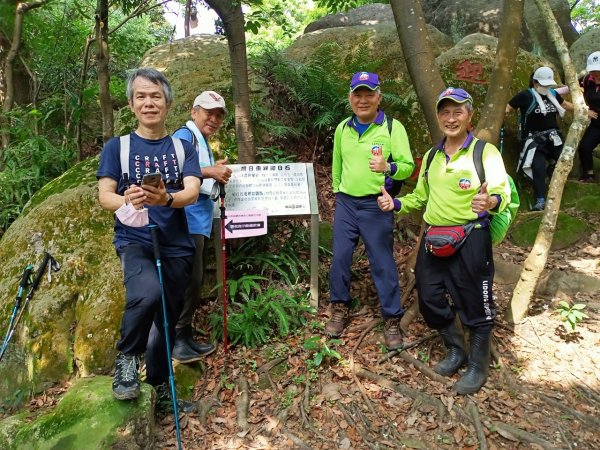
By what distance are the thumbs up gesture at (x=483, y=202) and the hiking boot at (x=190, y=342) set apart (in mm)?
2691

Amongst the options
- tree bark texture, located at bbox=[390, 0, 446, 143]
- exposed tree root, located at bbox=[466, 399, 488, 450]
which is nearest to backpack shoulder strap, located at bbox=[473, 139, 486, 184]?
tree bark texture, located at bbox=[390, 0, 446, 143]

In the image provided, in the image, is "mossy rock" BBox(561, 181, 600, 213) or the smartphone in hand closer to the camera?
the smartphone in hand

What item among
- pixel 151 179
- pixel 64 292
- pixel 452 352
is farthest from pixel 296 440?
pixel 64 292

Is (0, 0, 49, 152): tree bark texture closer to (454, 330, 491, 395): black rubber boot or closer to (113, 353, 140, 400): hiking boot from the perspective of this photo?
(113, 353, 140, 400): hiking boot

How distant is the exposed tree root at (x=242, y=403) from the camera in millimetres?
3562

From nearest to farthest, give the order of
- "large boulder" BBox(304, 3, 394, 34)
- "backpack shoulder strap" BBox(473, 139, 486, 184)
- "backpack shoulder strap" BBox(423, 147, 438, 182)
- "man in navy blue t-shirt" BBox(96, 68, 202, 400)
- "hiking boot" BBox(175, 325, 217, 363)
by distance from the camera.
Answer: "man in navy blue t-shirt" BBox(96, 68, 202, 400)
"backpack shoulder strap" BBox(473, 139, 486, 184)
"backpack shoulder strap" BBox(423, 147, 438, 182)
"hiking boot" BBox(175, 325, 217, 363)
"large boulder" BBox(304, 3, 394, 34)

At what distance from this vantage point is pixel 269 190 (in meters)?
4.76

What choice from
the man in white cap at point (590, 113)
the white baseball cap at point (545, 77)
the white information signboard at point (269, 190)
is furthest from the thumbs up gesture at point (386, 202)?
the man in white cap at point (590, 113)

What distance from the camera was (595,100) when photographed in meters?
6.82

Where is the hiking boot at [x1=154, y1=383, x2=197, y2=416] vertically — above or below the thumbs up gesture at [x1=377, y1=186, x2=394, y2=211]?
below

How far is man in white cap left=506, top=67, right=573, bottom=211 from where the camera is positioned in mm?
6609

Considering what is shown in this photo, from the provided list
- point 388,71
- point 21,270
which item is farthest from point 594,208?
point 21,270

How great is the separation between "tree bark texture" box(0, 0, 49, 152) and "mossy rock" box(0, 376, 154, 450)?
6.51 m

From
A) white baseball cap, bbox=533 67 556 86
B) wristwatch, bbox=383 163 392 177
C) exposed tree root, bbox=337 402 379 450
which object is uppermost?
white baseball cap, bbox=533 67 556 86
